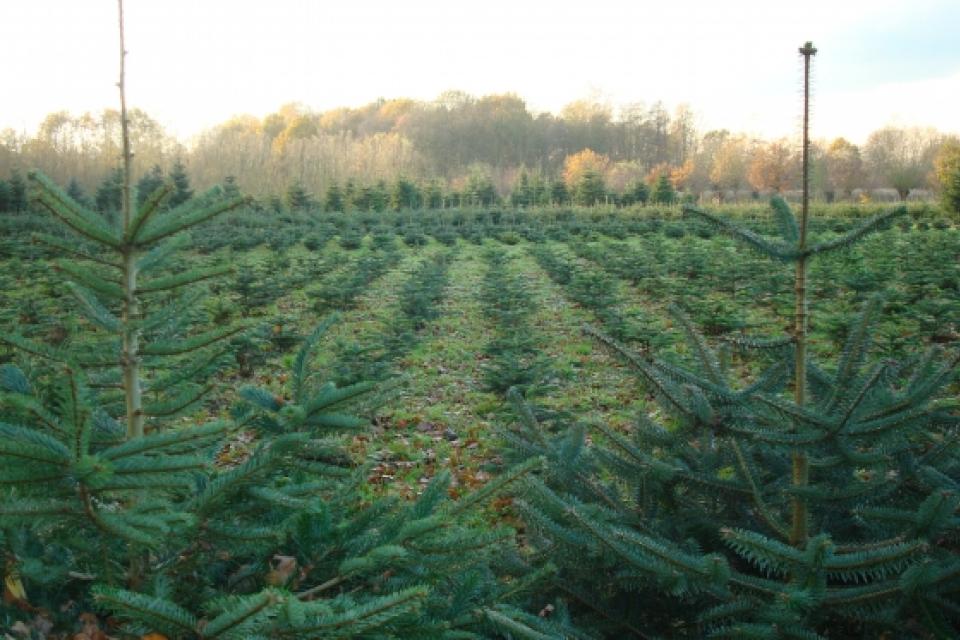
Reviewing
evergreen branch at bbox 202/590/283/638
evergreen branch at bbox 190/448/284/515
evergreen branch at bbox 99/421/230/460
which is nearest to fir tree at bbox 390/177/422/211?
evergreen branch at bbox 190/448/284/515

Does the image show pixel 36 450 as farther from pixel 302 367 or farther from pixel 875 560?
pixel 875 560

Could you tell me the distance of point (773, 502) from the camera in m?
2.41

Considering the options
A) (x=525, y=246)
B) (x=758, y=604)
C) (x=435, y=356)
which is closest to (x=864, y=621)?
(x=758, y=604)

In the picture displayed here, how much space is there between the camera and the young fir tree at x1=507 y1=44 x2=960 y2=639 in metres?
1.86

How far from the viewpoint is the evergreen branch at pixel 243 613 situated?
3.58 ft

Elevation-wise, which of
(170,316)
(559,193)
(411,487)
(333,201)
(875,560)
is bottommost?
(411,487)

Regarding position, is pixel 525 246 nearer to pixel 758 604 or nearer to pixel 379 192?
pixel 379 192

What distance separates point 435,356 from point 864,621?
23.1 feet

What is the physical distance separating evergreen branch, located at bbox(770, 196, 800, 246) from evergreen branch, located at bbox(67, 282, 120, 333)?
1690 millimetres

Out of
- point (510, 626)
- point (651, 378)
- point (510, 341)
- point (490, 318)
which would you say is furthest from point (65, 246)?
point (490, 318)

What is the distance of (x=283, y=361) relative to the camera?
27.5 ft

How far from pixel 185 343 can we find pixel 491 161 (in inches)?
2211

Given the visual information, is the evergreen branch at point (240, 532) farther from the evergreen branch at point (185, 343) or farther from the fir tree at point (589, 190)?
the fir tree at point (589, 190)

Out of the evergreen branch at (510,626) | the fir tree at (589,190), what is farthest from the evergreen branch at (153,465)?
the fir tree at (589,190)
